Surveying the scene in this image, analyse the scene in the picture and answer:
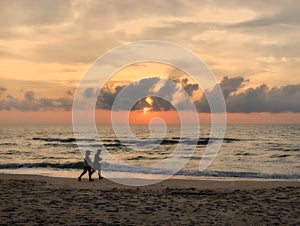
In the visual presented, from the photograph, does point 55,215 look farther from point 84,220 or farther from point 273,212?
point 273,212

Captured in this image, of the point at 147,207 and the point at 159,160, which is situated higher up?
the point at 147,207

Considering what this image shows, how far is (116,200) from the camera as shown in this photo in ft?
45.6

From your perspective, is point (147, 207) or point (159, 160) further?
point (159, 160)

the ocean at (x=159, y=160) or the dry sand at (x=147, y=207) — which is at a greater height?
the dry sand at (x=147, y=207)

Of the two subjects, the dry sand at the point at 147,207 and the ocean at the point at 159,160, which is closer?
the dry sand at the point at 147,207

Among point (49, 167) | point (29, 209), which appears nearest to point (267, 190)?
point (29, 209)

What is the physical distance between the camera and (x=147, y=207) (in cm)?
1255

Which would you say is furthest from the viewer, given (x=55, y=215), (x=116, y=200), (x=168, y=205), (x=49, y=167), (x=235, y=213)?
(x=49, y=167)

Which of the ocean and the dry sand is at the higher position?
the dry sand

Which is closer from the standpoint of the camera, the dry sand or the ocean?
the dry sand

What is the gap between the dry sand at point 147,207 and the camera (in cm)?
1049

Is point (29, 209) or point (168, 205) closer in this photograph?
point (29, 209)

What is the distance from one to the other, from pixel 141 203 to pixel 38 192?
5.28 m

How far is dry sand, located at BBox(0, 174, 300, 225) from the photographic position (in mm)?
10492
